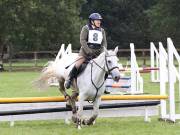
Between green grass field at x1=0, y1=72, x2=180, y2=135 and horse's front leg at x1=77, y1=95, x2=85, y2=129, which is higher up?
horse's front leg at x1=77, y1=95, x2=85, y2=129

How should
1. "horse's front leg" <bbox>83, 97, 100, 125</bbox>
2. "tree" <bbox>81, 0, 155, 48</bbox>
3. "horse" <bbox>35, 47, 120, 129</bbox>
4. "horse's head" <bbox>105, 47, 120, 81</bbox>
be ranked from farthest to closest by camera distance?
1. "tree" <bbox>81, 0, 155, 48</bbox>
2. "horse's front leg" <bbox>83, 97, 100, 125</bbox>
3. "horse" <bbox>35, 47, 120, 129</bbox>
4. "horse's head" <bbox>105, 47, 120, 81</bbox>

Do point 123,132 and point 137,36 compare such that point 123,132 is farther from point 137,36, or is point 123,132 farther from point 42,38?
point 137,36

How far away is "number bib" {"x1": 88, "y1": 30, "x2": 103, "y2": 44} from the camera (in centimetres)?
1066

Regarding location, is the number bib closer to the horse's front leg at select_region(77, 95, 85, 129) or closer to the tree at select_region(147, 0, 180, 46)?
the horse's front leg at select_region(77, 95, 85, 129)

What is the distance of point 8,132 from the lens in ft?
33.0

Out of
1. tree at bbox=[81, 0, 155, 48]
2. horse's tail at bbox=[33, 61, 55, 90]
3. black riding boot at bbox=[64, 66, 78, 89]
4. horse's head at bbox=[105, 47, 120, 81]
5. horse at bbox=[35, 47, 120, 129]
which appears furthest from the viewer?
tree at bbox=[81, 0, 155, 48]

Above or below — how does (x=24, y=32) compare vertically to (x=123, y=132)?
above

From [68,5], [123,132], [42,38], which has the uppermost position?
[68,5]

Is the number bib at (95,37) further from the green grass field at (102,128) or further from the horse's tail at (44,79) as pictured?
the green grass field at (102,128)

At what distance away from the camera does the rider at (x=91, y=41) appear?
419 inches

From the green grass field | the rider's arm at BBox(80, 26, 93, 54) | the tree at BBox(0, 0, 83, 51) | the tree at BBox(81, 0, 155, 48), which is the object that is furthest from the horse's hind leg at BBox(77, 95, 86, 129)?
the tree at BBox(81, 0, 155, 48)

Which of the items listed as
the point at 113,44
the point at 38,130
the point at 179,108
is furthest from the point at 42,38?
the point at 38,130

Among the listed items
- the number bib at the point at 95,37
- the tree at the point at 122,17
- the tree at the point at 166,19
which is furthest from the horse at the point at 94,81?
the tree at the point at 122,17

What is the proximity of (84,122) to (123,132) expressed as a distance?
3.47ft
